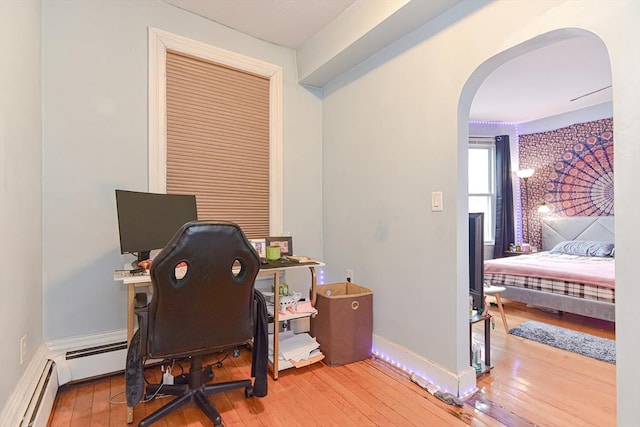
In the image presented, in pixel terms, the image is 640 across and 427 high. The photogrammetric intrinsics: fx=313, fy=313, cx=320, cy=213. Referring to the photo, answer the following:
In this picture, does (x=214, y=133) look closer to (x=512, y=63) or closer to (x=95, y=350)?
(x=95, y=350)

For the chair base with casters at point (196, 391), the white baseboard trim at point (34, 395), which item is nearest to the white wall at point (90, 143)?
the white baseboard trim at point (34, 395)

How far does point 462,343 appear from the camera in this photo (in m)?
1.96

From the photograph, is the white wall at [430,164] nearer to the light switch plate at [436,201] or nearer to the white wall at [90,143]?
the light switch plate at [436,201]

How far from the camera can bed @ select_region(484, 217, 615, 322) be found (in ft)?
10.1

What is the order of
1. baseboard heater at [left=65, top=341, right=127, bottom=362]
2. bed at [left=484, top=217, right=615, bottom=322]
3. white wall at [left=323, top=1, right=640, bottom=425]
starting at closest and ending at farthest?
white wall at [left=323, top=1, right=640, bottom=425], baseboard heater at [left=65, top=341, right=127, bottom=362], bed at [left=484, top=217, right=615, bottom=322]

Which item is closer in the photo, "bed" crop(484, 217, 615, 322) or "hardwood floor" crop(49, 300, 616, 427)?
"hardwood floor" crop(49, 300, 616, 427)

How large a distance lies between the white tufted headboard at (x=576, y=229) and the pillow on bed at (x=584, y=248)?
0.16 m

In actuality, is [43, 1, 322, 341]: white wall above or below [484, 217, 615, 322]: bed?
above

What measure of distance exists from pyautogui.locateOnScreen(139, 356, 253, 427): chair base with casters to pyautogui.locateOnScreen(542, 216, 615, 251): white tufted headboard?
5.28 metres

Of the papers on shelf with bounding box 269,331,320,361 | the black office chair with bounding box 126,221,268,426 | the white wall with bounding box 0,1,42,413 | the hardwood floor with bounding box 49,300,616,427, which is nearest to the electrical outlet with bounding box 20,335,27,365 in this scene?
the white wall with bounding box 0,1,42,413

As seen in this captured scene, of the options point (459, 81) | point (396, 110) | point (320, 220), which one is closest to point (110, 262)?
point (320, 220)

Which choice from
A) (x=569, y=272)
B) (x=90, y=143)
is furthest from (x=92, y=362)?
(x=569, y=272)

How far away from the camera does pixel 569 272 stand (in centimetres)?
334

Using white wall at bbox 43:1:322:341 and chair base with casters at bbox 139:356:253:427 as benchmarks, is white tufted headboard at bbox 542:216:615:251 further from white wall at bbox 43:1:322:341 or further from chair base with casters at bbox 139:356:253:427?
white wall at bbox 43:1:322:341
